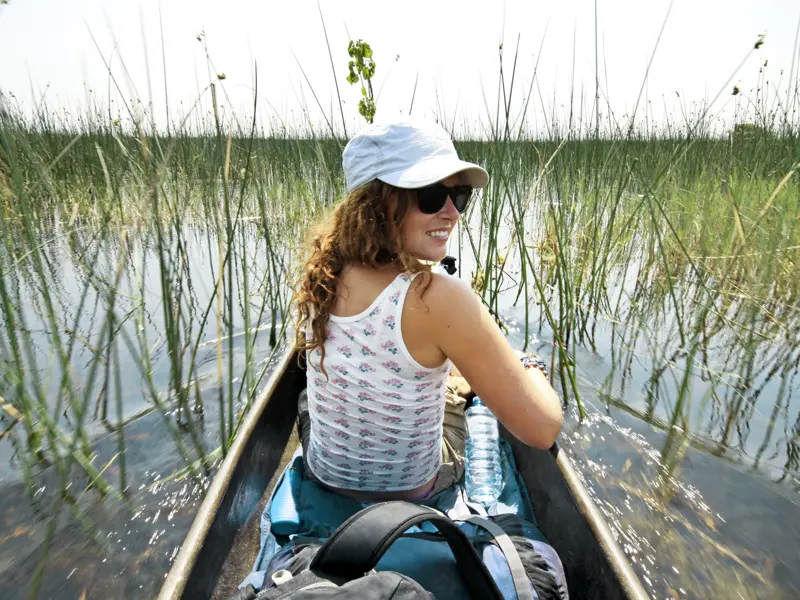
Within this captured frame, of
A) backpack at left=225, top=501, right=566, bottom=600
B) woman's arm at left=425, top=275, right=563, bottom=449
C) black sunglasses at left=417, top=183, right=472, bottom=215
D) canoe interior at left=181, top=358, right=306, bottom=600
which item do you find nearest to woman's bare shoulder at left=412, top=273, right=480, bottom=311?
woman's arm at left=425, top=275, right=563, bottom=449

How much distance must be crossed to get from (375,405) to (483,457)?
0.64m

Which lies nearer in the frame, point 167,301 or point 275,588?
point 275,588

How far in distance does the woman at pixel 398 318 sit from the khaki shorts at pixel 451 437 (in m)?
0.22

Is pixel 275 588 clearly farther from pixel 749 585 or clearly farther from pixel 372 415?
pixel 749 585

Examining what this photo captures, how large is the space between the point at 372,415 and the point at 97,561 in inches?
43.7

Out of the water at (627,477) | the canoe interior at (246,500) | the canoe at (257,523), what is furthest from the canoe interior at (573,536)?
the canoe interior at (246,500)

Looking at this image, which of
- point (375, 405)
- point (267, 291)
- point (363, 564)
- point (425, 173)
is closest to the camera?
point (363, 564)

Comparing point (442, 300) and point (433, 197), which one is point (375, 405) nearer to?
point (442, 300)

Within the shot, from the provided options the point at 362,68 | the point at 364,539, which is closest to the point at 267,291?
the point at 362,68

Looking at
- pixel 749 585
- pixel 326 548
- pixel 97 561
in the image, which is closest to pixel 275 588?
pixel 326 548

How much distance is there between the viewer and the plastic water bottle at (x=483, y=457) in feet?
5.45

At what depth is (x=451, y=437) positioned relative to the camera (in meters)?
1.78

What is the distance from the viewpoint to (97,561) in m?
1.72

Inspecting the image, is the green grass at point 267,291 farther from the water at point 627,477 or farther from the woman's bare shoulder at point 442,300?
the woman's bare shoulder at point 442,300
